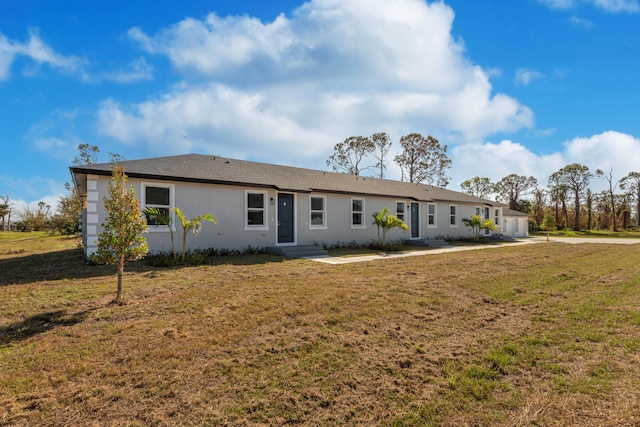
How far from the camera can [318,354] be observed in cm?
352

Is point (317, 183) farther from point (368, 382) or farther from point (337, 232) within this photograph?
point (368, 382)

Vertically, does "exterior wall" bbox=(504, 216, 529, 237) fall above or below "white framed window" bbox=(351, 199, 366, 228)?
below

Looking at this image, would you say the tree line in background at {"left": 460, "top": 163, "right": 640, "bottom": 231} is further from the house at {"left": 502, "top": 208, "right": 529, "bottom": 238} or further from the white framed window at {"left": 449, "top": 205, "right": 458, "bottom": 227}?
the white framed window at {"left": 449, "top": 205, "right": 458, "bottom": 227}

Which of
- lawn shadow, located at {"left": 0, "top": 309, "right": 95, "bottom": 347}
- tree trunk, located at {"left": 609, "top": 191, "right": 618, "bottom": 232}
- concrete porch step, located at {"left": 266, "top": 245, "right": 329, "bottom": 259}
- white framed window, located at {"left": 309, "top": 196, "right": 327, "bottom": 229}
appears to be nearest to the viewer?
lawn shadow, located at {"left": 0, "top": 309, "right": 95, "bottom": 347}

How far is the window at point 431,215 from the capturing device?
64.5 ft

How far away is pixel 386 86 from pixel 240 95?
20.2ft

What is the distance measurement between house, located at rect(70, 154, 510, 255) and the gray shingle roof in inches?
1.2

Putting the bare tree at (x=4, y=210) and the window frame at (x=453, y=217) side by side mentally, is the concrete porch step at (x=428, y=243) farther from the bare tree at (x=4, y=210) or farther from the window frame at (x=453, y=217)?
the bare tree at (x=4, y=210)

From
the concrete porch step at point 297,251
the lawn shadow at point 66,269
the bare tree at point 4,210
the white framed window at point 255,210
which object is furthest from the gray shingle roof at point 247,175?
the bare tree at point 4,210

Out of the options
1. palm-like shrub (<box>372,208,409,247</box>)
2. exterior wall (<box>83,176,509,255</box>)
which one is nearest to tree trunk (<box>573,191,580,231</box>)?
exterior wall (<box>83,176,509,255</box>)

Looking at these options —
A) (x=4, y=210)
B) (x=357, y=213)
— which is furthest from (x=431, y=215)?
(x=4, y=210)

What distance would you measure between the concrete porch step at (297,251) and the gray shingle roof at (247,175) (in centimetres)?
242

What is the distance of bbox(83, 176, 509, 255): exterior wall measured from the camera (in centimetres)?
973

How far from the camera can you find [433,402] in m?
2.69
